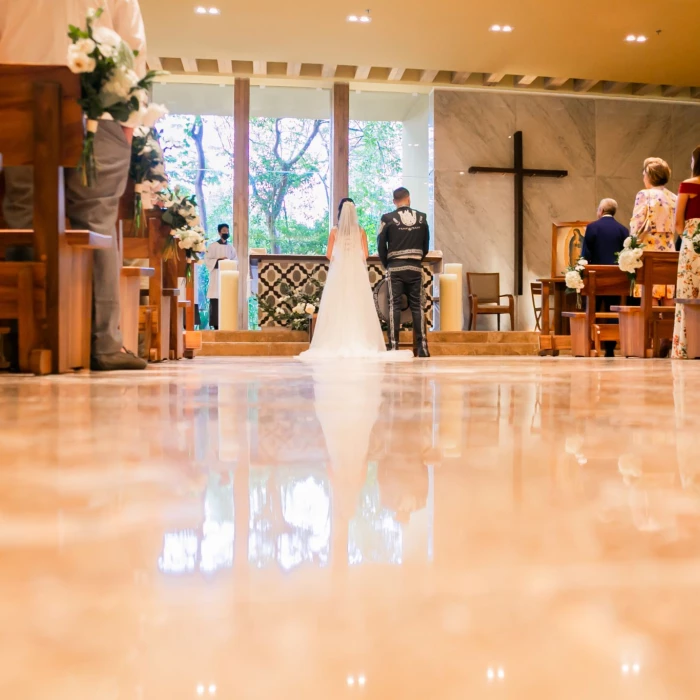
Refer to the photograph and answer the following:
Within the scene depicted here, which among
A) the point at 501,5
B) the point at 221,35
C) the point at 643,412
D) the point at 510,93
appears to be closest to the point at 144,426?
the point at 643,412

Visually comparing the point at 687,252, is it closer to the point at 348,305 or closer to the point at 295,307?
the point at 348,305

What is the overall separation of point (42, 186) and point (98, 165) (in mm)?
285

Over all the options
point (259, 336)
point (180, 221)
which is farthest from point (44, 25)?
point (259, 336)

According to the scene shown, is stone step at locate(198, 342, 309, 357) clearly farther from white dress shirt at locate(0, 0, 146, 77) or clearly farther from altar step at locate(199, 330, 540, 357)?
white dress shirt at locate(0, 0, 146, 77)

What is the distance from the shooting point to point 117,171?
3434 mm

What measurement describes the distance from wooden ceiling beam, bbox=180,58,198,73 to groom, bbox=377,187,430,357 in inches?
224

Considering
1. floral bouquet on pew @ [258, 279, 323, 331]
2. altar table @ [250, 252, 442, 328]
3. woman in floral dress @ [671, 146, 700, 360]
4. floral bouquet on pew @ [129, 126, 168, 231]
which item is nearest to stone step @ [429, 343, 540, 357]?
altar table @ [250, 252, 442, 328]

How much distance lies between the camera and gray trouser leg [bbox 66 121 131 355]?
11.1 ft

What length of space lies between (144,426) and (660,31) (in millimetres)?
10836

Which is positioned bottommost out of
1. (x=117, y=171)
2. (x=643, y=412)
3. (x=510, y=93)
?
(x=643, y=412)

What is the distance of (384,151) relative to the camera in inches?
522

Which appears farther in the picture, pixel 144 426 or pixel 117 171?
pixel 117 171

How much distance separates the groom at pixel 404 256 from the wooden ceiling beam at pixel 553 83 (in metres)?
5.97

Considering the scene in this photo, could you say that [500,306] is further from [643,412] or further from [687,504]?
[687,504]
